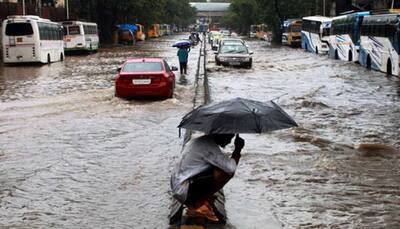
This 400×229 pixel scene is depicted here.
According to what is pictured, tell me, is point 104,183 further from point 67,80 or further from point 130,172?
point 67,80

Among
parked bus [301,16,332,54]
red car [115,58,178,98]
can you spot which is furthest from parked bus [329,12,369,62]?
red car [115,58,178,98]

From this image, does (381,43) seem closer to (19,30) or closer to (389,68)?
(389,68)

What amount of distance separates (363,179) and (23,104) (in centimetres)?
1237

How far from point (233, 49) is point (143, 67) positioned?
16525 millimetres

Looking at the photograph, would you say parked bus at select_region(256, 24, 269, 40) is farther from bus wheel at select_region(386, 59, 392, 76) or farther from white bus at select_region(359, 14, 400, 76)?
bus wheel at select_region(386, 59, 392, 76)

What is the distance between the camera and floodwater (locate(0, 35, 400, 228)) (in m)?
7.97

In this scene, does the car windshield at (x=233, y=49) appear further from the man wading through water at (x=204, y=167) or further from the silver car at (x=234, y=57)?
the man wading through water at (x=204, y=167)

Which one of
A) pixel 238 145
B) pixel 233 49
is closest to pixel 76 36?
pixel 233 49

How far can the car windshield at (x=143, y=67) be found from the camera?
1952cm

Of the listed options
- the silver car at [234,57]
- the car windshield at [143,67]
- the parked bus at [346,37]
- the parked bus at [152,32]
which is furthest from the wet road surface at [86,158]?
the parked bus at [152,32]

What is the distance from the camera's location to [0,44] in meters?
43.6

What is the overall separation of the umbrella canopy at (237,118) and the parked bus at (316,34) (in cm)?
4250

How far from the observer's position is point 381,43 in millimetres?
29750

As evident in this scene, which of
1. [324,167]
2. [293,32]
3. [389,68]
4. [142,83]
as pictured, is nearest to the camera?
[324,167]
